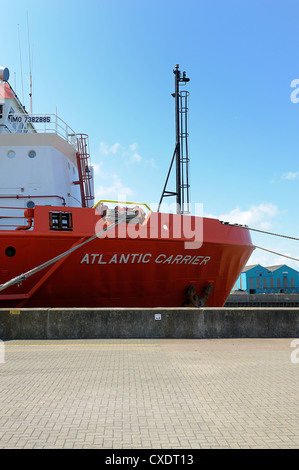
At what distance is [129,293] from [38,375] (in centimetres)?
554

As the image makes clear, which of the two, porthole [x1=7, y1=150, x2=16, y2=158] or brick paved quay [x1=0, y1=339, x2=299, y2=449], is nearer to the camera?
brick paved quay [x1=0, y1=339, x2=299, y2=449]

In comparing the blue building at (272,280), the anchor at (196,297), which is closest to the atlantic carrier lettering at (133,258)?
the anchor at (196,297)

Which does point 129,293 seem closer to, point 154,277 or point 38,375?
point 154,277

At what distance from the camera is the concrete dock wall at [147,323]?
27.2 feet

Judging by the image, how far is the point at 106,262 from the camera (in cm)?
1044

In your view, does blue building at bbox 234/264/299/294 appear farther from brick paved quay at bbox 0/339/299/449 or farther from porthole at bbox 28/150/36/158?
brick paved quay at bbox 0/339/299/449

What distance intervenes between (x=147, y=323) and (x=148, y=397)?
4020mm

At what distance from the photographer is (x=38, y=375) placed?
17.8 ft

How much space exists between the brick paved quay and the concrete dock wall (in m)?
0.92

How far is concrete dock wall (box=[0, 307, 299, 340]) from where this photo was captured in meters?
8.29

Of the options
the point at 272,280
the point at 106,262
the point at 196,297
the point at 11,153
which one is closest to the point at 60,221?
the point at 106,262

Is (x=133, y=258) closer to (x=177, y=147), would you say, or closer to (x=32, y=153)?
(x=32, y=153)

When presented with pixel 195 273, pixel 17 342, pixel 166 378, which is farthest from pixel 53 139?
pixel 166 378

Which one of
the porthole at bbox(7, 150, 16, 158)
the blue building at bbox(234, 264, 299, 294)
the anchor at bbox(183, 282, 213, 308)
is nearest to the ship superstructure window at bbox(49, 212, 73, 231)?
the anchor at bbox(183, 282, 213, 308)
